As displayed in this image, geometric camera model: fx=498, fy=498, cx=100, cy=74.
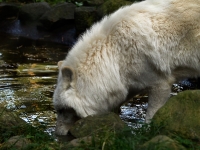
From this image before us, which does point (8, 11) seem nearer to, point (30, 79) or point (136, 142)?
point (30, 79)

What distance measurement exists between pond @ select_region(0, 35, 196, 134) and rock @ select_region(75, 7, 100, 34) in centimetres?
72

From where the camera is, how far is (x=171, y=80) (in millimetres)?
6332

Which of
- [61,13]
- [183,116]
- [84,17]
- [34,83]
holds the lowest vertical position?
[34,83]

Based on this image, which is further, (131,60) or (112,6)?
(112,6)

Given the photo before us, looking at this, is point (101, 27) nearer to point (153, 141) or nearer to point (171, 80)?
point (171, 80)

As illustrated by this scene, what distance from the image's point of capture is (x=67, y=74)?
617 centimetres

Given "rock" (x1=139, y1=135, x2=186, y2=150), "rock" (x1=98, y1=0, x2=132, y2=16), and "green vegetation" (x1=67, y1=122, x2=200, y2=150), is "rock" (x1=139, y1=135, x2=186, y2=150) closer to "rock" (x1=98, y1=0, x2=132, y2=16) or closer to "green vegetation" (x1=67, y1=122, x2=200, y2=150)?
"green vegetation" (x1=67, y1=122, x2=200, y2=150)

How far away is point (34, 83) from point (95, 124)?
3.89 meters

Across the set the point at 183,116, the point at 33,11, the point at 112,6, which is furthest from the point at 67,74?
the point at 33,11

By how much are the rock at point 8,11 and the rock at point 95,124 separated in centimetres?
994

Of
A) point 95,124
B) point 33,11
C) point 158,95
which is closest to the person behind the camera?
point 95,124

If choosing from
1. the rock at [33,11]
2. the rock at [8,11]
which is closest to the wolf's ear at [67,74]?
the rock at [33,11]

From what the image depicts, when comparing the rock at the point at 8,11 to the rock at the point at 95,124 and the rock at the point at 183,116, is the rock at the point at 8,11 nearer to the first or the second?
the rock at the point at 95,124

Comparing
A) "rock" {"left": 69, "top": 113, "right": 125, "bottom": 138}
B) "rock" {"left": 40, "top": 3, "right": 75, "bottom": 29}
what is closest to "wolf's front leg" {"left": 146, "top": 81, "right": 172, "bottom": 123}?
"rock" {"left": 69, "top": 113, "right": 125, "bottom": 138}
